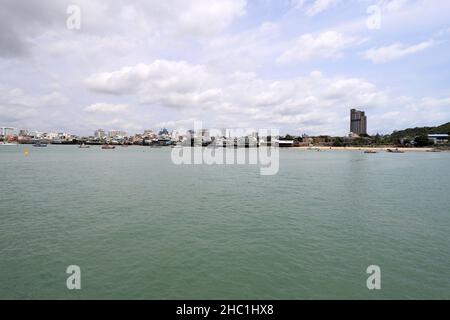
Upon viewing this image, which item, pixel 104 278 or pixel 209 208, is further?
pixel 209 208

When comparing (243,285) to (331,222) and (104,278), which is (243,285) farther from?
(331,222)

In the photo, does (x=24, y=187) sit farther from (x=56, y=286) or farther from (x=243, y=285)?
(x=243, y=285)

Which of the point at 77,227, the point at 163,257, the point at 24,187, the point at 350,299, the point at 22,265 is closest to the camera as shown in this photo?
the point at 350,299

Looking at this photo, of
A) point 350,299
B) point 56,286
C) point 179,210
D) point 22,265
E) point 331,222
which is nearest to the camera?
point 350,299

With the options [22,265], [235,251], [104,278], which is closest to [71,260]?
[22,265]

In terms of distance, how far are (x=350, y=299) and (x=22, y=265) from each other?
45.4ft

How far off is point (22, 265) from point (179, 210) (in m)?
11.8

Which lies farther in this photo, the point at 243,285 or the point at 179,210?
the point at 179,210

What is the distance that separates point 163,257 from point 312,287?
6.87 m

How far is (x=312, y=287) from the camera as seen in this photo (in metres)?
10.9
